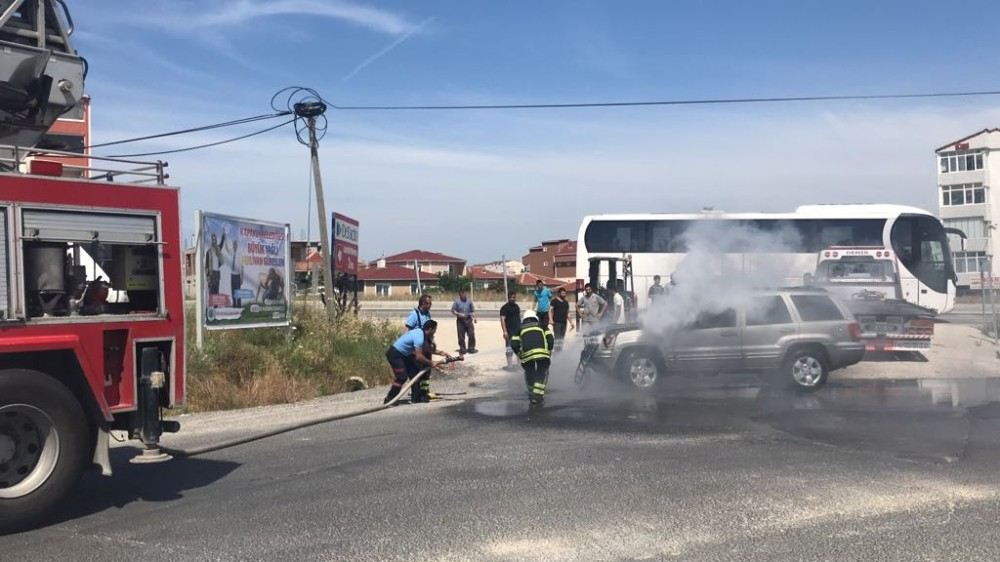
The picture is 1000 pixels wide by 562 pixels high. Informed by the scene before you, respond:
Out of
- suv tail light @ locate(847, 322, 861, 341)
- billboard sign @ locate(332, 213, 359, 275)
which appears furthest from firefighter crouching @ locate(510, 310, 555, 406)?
billboard sign @ locate(332, 213, 359, 275)

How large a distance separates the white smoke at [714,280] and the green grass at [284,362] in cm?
531

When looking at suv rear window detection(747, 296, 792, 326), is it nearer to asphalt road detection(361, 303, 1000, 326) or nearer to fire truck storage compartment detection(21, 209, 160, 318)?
fire truck storage compartment detection(21, 209, 160, 318)

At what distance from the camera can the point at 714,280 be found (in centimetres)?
1573

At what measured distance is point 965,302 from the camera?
47344mm

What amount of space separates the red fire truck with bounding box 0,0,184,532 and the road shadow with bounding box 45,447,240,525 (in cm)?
42

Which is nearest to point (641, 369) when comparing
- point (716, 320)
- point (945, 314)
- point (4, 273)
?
point (716, 320)

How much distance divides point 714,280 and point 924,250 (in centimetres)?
1354

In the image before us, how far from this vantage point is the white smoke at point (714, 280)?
1509 centimetres

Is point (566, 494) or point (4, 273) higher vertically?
point (4, 273)

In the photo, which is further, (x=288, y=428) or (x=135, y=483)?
(x=288, y=428)

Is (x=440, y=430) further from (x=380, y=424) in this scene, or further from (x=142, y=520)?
(x=142, y=520)

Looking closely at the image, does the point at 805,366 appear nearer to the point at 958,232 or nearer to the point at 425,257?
the point at 958,232

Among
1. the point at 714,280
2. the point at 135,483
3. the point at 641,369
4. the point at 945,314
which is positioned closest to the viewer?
the point at 135,483

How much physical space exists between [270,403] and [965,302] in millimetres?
42654
